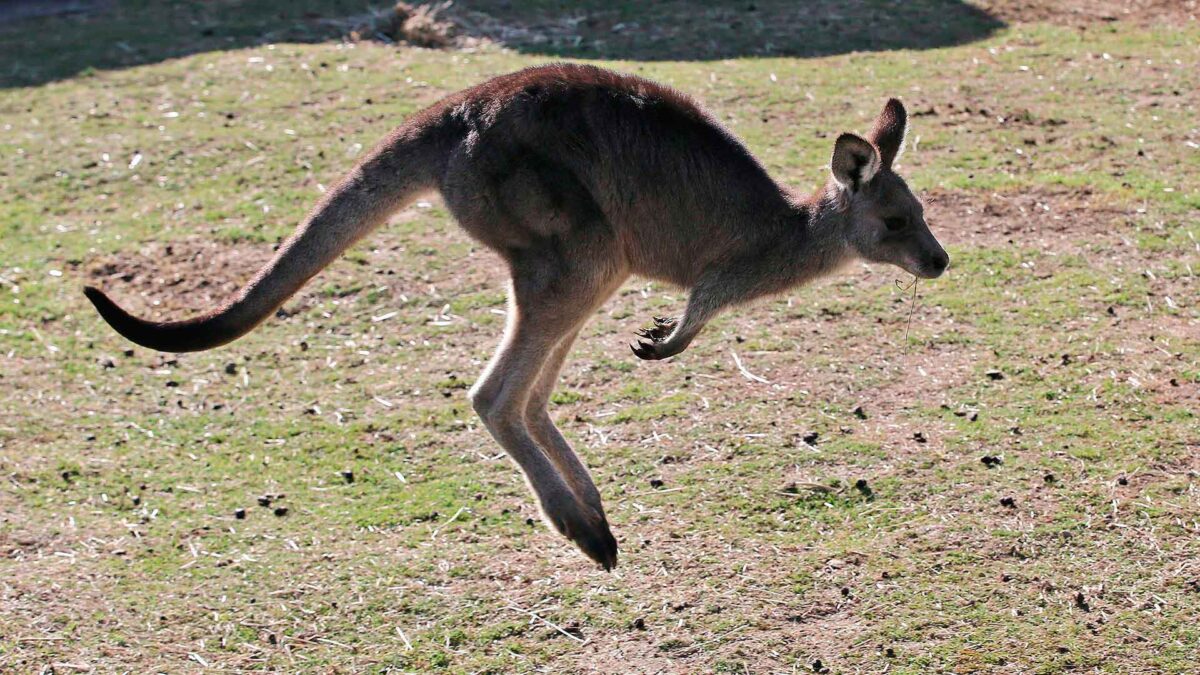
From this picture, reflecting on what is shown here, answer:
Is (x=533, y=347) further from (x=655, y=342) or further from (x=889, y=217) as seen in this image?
(x=889, y=217)

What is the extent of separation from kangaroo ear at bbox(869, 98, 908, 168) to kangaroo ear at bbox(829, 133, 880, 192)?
0.10m

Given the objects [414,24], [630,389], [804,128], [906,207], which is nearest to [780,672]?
[906,207]

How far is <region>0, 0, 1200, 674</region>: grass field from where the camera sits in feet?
16.4

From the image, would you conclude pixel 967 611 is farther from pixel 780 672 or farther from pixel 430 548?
pixel 430 548

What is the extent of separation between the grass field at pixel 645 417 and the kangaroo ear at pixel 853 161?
23.0 inches

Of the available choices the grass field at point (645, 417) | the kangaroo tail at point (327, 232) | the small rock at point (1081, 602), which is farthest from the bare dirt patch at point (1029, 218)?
the kangaroo tail at point (327, 232)

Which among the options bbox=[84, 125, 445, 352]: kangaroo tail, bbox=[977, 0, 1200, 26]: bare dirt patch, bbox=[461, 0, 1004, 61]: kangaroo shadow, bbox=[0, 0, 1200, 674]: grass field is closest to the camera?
bbox=[84, 125, 445, 352]: kangaroo tail

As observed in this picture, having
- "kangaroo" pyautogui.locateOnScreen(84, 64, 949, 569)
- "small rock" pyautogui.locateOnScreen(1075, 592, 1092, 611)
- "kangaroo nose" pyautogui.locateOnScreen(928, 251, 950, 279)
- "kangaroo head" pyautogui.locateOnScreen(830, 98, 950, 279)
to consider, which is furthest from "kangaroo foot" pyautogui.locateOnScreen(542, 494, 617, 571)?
"small rock" pyautogui.locateOnScreen(1075, 592, 1092, 611)

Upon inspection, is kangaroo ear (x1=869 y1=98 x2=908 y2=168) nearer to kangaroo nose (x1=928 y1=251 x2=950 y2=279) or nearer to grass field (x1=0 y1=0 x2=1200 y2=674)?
kangaroo nose (x1=928 y1=251 x2=950 y2=279)

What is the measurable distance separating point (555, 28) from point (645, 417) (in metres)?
5.39

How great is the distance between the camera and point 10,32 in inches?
460

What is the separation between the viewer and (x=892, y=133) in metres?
4.80

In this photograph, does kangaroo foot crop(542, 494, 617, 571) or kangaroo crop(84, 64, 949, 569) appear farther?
kangaroo crop(84, 64, 949, 569)

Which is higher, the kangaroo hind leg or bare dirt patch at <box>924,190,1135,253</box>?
the kangaroo hind leg
